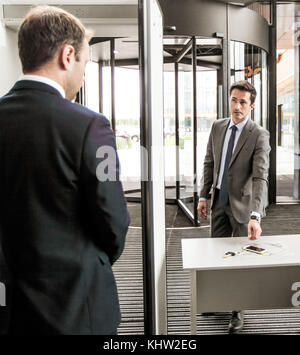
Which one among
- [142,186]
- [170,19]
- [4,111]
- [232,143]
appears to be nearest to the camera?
[4,111]

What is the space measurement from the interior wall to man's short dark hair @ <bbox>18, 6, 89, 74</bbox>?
17 cm

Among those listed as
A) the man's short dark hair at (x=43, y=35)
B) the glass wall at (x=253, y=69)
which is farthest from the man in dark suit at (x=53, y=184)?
the glass wall at (x=253, y=69)

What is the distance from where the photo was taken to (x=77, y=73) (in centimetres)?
107

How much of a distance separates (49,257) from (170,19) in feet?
13.0

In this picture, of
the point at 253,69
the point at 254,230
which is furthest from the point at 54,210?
the point at 253,69

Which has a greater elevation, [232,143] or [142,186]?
[232,143]

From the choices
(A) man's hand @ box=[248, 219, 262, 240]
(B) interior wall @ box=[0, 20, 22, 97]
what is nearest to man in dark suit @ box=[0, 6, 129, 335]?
(B) interior wall @ box=[0, 20, 22, 97]

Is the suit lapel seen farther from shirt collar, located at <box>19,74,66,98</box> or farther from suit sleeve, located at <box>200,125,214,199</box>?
shirt collar, located at <box>19,74,66,98</box>

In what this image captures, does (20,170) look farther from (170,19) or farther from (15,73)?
(170,19)

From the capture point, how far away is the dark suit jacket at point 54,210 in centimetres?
100

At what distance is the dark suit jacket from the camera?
1005 mm

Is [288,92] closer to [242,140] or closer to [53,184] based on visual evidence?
[242,140]
